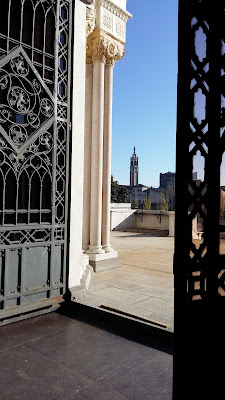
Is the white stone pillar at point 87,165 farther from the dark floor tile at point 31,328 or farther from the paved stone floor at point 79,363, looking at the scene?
the paved stone floor at point 79,363

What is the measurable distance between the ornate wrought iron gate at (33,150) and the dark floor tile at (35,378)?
116cm

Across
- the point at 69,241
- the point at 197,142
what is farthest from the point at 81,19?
the point at 197,142

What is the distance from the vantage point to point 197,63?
199 centimetres

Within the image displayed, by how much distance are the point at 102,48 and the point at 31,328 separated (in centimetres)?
705

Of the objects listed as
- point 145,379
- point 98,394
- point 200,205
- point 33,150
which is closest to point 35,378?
point 98,394

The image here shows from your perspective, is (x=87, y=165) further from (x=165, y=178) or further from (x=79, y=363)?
(x=165, y=178)

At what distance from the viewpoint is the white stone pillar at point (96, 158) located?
28.2ft

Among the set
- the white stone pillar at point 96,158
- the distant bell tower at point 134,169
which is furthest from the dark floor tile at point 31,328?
the distant bell tower at point 134,169

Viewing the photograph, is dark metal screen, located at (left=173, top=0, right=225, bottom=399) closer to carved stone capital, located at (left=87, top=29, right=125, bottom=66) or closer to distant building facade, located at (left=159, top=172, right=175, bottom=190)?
carved stone capital, located at (left=87, top=29, right=125, bottom=66)

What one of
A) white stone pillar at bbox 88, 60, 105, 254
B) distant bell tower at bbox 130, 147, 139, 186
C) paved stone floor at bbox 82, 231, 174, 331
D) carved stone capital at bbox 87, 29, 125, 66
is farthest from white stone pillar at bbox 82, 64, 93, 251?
distant bell tower at bbox 130, 147, 139, 186

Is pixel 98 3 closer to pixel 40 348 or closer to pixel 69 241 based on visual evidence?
pixel 69 241

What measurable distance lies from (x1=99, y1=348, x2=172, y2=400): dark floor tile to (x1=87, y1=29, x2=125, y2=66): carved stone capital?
7486 mm

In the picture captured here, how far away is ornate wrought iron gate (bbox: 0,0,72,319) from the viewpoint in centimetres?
489

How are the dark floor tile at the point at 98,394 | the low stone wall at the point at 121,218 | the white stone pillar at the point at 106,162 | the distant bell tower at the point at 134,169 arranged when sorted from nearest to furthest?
the dark floor tile at the point at 98,394 → the white stone pillar at the point at 106,162 → the low stone wall at the point at 121,218 → the distant bell tower at the point at 134,169
